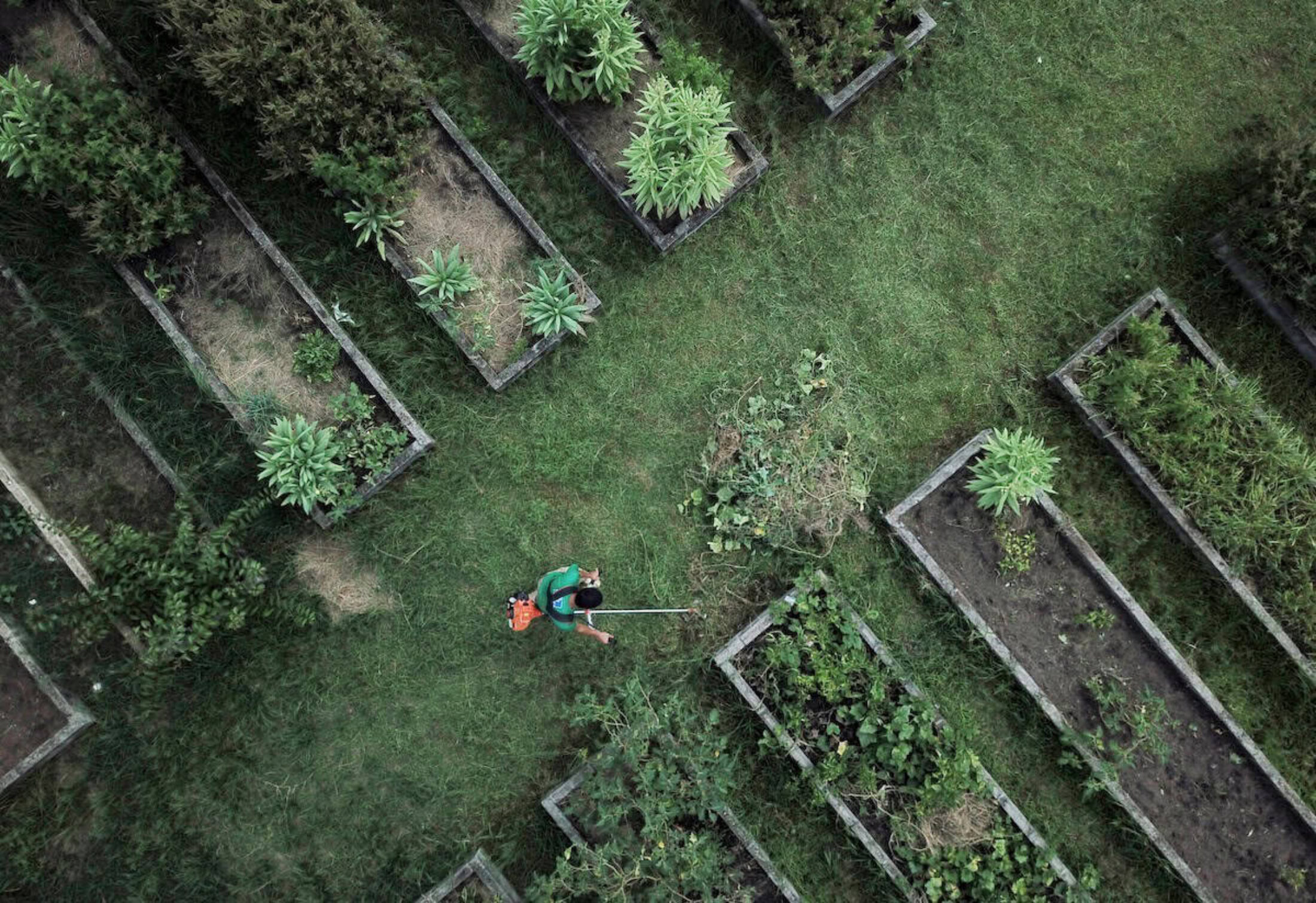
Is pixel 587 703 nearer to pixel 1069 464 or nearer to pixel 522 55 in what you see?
pixel 1069 464

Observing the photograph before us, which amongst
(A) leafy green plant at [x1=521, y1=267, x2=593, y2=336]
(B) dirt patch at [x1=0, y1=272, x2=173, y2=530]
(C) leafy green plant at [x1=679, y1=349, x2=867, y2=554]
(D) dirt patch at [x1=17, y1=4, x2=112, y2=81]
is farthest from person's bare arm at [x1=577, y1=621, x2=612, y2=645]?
(D) dirt patch at [x1=17, y1=4, x2=112, y2=81]

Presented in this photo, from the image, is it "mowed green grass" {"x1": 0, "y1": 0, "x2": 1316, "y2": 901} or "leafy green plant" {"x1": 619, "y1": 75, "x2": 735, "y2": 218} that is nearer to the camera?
"leafy green plant" {"x1": 619, "y1": 75, "x2": 735, "y2": 218}

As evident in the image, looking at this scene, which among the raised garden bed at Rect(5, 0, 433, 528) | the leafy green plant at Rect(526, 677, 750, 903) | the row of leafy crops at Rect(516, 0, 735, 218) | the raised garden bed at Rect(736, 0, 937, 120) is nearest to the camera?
the leafy green plant at Rect(526, 677, 750, 903)

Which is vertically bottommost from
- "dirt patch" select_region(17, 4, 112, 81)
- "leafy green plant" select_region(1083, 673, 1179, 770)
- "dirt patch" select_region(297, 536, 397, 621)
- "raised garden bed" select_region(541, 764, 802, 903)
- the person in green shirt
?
"leafy green plant" select_region(1083, 673, 1179, 770)

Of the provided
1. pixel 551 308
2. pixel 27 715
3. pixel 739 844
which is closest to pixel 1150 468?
pixel 739 844

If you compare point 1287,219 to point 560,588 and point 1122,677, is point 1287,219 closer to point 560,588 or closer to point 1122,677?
point 1122,677

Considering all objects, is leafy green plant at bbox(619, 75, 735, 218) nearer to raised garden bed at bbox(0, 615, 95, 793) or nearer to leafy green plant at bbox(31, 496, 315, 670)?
leafy green plant at bbox(31, 496, 315, 670)

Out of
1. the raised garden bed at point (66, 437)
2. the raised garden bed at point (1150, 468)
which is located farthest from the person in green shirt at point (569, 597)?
the raised garden bed at point (1150, 468)

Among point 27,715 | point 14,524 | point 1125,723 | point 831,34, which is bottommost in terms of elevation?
point 1125,723
